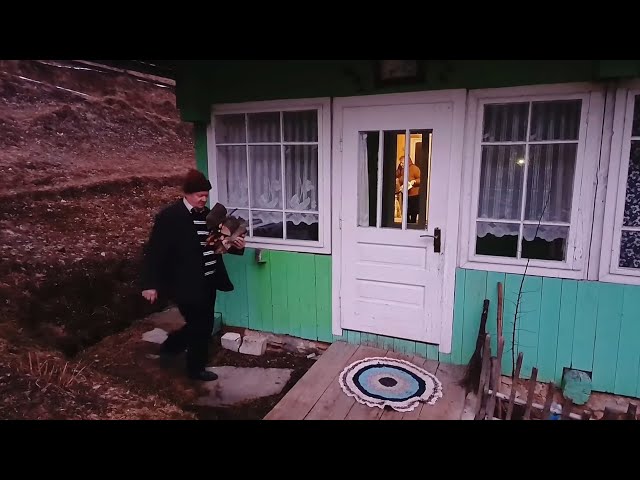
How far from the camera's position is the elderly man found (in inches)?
109

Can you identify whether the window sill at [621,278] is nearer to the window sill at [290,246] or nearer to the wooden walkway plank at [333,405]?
the wooden walkway plank at [333,405]

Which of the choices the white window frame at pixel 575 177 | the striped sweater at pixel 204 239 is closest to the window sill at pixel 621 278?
the white window frame at pixel 575 177

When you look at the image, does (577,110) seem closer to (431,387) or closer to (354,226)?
(354,226)

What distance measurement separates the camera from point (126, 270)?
512cm

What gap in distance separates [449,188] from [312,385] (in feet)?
5.67

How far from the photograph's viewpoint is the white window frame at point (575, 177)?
2508 mm

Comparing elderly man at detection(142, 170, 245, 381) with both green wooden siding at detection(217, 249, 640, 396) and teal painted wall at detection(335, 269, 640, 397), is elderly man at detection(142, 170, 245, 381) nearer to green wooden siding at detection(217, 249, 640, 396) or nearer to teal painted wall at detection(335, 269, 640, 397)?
green wooden siding at detection(217, 249, 640, 396)

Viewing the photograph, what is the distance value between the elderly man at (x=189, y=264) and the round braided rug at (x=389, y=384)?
3.82ft

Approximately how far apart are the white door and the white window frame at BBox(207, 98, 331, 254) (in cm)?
14

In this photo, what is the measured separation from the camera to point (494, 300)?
2879mm

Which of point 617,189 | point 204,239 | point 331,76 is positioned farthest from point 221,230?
point 617,189

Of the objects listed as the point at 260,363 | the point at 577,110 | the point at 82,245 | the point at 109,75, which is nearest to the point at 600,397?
the point at 577,110

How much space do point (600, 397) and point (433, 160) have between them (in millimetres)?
2025

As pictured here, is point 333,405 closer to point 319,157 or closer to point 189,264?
point 189,264
